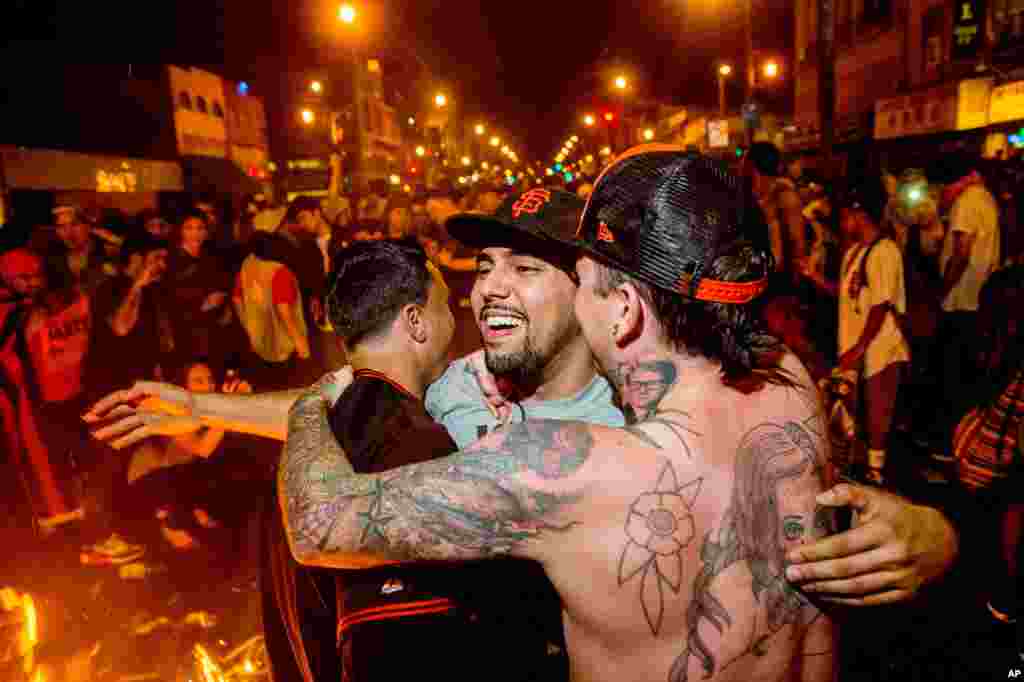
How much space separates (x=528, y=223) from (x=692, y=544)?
1.48m

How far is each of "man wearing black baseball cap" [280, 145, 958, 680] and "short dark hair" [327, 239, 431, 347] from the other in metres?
0.81

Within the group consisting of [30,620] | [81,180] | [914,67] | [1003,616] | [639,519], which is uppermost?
[914,67]

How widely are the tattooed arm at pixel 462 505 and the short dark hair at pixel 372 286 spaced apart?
0.99 meters

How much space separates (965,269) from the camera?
864cm

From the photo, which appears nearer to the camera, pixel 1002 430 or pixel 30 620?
pixel 1002 430

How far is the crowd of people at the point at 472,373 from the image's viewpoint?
178 centimetres

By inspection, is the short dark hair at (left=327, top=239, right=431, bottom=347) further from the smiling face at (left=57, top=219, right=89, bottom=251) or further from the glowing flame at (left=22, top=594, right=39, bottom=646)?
the smiling face at (left=57, top=219, right=89, bottom=251)

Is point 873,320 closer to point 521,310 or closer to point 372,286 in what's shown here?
point 521,310

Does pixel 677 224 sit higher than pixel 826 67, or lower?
lower

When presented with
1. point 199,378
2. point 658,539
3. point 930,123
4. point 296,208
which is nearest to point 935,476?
point 658,539

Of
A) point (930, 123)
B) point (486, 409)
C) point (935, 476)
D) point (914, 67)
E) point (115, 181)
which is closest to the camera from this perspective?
point (486, 409)

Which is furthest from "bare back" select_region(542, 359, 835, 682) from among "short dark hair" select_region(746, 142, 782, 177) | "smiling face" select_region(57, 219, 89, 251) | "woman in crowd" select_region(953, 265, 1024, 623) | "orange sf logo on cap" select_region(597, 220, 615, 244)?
"smiling face" select_region(57, 219, 89, 251)

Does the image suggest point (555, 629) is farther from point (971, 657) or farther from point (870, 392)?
point (870, 392)

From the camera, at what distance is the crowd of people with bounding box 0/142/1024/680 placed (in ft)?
5.83
